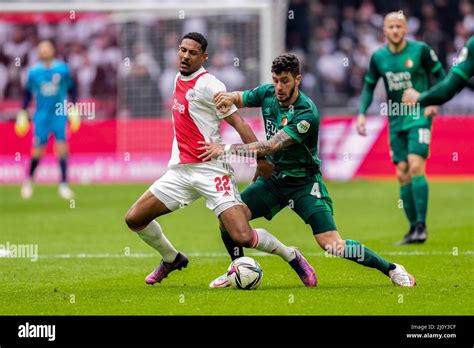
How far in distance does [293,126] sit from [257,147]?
1.20ft

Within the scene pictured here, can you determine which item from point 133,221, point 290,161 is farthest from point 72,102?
point 290,161

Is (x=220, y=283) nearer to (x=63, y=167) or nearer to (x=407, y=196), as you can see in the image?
(x=407, y=196)

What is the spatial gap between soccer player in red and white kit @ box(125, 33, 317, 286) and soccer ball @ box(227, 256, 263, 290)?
0.17 m

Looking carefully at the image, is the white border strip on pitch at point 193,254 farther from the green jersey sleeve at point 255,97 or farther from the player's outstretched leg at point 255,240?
the green jersey sleeve at point 255,97

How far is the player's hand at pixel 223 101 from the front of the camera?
9.49m

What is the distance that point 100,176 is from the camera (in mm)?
24531

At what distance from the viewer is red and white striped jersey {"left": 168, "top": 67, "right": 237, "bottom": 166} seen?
9633 mm

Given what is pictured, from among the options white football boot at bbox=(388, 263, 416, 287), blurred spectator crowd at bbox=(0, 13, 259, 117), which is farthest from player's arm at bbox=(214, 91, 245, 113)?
blurred spectator crowd at bbox=(0, 13, 259, 117)

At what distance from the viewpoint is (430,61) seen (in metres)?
13.3

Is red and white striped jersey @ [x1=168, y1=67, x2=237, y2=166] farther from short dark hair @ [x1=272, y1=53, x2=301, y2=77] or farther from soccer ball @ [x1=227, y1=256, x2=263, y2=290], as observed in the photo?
soccer ball @ [x1=227, y1=256, x2=263, y2=290]

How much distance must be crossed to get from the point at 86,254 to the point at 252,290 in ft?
12.5

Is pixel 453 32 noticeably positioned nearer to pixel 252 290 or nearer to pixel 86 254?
pixel 86 254

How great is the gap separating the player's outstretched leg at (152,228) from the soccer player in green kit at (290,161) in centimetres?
47
